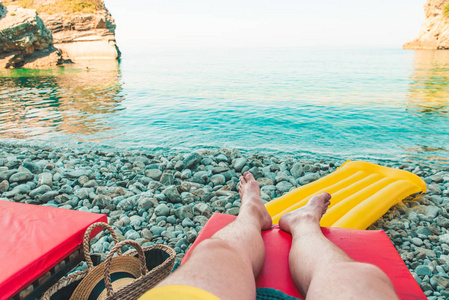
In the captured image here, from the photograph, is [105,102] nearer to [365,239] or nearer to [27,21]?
[365,239]

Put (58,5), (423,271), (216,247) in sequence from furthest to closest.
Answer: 1. (58,5)
2. (423,271)
3. (216,247)

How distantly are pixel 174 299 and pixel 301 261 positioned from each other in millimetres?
649

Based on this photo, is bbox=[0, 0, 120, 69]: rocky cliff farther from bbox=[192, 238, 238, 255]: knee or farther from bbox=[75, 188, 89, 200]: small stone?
bbox=[192, 238, 238, 255]: knee

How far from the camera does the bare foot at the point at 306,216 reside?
173cm

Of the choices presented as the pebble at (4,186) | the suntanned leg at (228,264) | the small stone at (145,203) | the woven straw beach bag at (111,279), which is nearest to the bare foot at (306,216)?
the suntanned leg at (228,264)

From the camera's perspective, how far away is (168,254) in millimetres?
1694

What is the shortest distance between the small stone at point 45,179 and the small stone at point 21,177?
12cm

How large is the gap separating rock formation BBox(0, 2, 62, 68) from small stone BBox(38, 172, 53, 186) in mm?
28179

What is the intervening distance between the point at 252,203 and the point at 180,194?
1294 millimetres

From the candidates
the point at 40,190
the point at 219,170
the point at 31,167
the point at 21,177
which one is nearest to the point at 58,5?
the point at 31,167

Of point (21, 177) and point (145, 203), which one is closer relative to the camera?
point (145, 203)

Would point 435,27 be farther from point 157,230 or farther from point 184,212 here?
point 157,230

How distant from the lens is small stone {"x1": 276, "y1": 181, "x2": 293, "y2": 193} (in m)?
3.23

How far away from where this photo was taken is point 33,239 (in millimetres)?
1463
